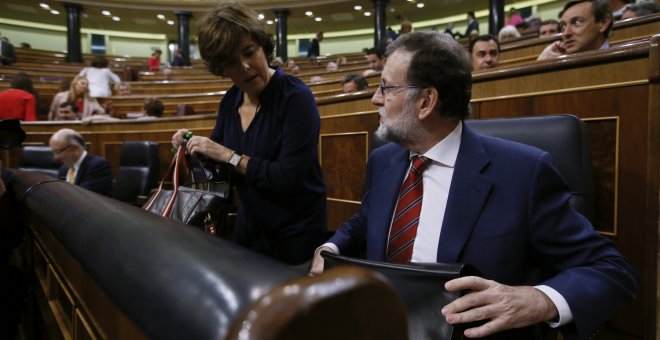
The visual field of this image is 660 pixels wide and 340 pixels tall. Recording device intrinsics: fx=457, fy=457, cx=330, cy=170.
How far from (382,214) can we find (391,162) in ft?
0.46

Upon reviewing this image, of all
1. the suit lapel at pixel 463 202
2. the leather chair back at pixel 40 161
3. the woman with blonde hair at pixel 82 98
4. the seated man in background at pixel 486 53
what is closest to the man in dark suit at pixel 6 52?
the woman with blonde hair at pixel 82 98

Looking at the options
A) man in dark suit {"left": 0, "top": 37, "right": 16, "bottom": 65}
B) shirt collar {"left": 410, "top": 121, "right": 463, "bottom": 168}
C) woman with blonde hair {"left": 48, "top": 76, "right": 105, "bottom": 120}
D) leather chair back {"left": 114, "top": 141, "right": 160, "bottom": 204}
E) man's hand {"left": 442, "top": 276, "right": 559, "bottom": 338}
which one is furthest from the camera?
man in dark suit {"left": 0, "top": 37, "right": 16, "bottom": 65}

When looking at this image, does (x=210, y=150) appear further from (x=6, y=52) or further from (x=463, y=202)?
(x=6, y=52)

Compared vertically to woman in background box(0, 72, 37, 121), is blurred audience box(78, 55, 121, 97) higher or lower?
higher

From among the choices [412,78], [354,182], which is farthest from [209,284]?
[354,182]

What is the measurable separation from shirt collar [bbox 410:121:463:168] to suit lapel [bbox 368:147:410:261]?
80mm

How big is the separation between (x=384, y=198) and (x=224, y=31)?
566 mm

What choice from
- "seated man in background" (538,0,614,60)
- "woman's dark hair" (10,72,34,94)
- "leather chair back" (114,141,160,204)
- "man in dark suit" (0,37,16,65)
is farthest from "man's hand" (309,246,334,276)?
"man in dark suit" (0,37,16,65)

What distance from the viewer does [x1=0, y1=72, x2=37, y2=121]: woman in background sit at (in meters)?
4.28

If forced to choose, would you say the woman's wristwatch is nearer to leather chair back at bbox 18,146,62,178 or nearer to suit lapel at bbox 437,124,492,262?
suit lapel at bbox 437,124,492,262

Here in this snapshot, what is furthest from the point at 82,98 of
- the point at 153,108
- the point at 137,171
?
the point at 137,171

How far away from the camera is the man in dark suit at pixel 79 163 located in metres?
2.92

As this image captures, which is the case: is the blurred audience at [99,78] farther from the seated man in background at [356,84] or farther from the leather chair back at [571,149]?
the leather chair back at [571,149]

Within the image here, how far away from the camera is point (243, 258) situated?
0.27m
